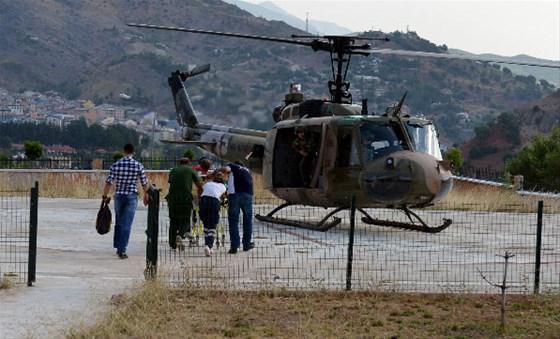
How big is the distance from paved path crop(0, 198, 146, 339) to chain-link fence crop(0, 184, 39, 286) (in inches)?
8.8

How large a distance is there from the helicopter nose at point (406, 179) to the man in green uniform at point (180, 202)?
134 inches

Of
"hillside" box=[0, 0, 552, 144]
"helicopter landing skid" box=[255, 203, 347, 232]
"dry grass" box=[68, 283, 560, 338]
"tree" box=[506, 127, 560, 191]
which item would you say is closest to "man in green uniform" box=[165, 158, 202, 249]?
"helicopter landing skid" box=[255, 203, 347, 232]

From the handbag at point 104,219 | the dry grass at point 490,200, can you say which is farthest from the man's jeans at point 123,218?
the dry grass at point 490,200

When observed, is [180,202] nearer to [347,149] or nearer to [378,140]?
[347,149]

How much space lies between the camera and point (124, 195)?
50.9 feet

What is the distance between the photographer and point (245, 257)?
15.5 m

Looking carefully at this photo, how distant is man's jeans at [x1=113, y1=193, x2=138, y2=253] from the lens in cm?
1538

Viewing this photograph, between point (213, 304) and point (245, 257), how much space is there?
418cm

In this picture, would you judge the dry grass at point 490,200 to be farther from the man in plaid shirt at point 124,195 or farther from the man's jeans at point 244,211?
the man in plaid shirt at point 124,195

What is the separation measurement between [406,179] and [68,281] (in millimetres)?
6998

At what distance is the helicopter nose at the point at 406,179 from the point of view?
59.0 ft

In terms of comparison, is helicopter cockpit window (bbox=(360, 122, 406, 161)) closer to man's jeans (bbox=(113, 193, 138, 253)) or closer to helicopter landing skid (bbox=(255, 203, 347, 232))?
helicopter landing skid (bbox=(255, 203, 347, 232))

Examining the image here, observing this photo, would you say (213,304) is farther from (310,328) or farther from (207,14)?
(207,14)

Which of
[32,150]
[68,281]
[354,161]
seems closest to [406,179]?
[354,161]
